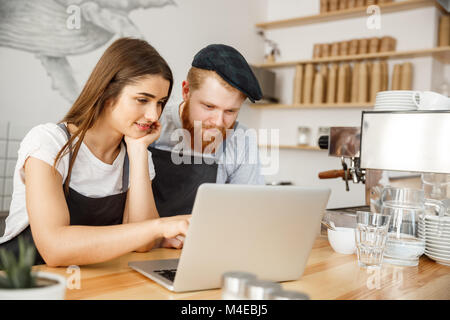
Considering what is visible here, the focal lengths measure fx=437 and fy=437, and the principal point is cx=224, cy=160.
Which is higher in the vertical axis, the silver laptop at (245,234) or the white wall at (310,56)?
the white wall at (310,56)

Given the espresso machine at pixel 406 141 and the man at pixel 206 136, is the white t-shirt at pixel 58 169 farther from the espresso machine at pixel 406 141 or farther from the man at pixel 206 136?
the espresso machine at pixel 406 141

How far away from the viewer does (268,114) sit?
431cm

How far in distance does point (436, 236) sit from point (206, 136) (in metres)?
0.92

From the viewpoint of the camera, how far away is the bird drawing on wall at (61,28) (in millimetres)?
2441

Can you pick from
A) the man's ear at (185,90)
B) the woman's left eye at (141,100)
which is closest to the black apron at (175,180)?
the man's ear at (185,90)

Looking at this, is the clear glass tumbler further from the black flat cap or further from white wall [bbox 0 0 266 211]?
white wall [bbox 0 0 266 211]

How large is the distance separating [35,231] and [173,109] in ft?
2.92

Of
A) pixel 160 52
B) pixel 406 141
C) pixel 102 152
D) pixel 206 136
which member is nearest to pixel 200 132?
pixel 206 136

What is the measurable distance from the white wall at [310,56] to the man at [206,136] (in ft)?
6.48

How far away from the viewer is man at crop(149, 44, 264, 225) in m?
1.53

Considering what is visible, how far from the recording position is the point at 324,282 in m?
0.96

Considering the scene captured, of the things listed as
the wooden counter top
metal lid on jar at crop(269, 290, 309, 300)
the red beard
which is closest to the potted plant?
the wooden counter top

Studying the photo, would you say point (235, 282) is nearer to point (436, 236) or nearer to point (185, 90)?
point (436, 236)
